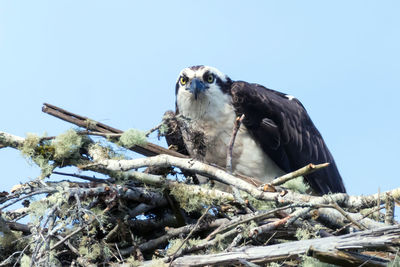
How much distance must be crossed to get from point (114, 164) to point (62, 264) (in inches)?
30.4

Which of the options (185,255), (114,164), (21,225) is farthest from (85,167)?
(185,255)

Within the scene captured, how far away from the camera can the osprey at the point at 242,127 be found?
6.30 meters

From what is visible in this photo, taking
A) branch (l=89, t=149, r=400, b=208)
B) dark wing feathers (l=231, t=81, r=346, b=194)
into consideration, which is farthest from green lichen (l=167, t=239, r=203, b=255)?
dark wing feathers (l=231, t=81, r=346, b=194)

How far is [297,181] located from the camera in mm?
5418

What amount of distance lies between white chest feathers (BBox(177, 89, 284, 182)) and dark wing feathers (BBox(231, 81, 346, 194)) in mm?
79

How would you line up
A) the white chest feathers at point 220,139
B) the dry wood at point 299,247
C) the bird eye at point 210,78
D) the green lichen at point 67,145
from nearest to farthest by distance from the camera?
1. the dry wood at point 299,247
2. the green lichen at point 67,145
3. the white chest feathers at point 220,139
4. the bird eye at point 210,78

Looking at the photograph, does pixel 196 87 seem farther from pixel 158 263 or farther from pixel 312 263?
pixel 312 263

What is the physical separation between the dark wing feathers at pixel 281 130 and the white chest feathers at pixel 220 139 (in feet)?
0.26

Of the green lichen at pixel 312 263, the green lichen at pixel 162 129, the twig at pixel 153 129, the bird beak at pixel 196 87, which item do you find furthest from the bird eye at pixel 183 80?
the green lichen at pixel 312 263

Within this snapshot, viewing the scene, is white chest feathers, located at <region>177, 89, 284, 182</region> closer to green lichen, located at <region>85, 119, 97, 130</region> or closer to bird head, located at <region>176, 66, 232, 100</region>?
bird head, located at <region>176, 66, 232, 100</region>

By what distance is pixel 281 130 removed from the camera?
21.0 feet

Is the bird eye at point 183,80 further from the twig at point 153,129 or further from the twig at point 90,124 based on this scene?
the twig at point 90,124

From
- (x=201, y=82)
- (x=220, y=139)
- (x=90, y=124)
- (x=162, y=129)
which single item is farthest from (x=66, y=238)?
(x=201, y=82)

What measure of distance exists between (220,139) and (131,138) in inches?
49.0
